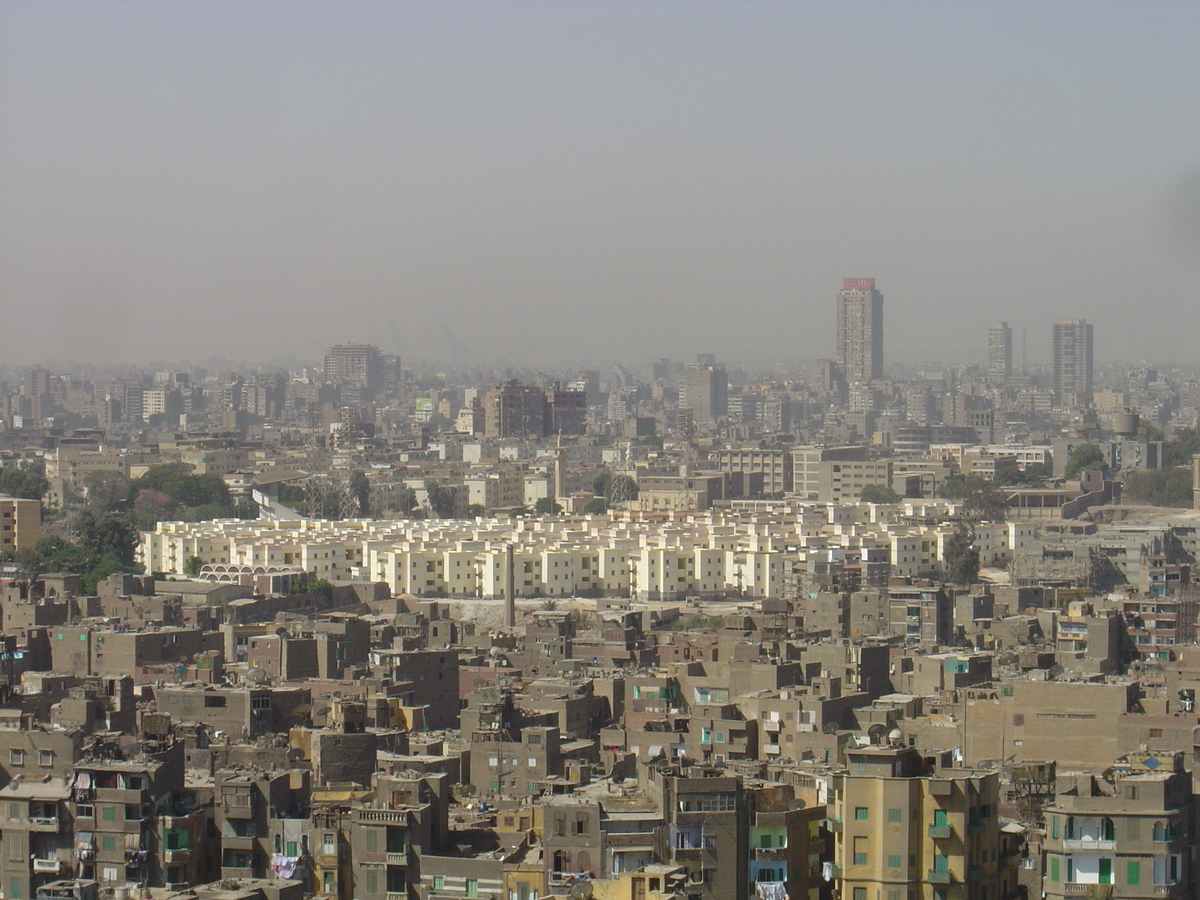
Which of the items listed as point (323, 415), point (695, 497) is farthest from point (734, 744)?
point (323, 415)

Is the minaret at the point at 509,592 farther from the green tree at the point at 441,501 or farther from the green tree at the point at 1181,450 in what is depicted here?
the green tree at the point at 1181,450

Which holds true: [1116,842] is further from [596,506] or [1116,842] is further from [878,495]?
[596,506]

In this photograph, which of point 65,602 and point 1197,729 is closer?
point 1197,729

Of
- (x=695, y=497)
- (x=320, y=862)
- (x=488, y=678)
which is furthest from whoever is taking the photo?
(x=695, y=497)

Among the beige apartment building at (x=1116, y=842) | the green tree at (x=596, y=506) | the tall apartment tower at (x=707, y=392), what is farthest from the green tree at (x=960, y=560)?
the tall apartment tower at (x=707, y=392)

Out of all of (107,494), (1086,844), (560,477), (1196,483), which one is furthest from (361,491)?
(1086,844)

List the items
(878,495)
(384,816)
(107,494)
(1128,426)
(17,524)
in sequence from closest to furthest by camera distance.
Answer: (384,816) < (17,524) < (878,495) < (107,494) < (1128,426)

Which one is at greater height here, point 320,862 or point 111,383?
point 111,383

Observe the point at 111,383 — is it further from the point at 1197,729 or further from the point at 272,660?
the point at 1197,729
